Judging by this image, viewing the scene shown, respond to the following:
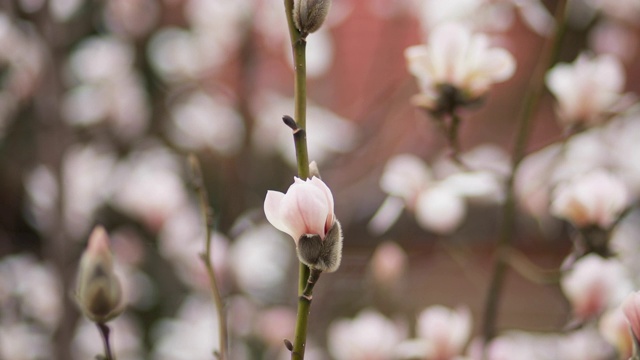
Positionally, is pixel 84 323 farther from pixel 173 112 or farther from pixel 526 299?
pixel 526 299

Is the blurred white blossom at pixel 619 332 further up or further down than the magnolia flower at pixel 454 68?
further down

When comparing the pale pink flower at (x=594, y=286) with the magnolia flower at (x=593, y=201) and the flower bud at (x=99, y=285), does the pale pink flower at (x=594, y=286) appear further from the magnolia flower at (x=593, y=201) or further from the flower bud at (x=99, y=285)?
the flower bud at (x=99, y=285)

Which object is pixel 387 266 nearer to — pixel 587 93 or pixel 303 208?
pixel 587 93

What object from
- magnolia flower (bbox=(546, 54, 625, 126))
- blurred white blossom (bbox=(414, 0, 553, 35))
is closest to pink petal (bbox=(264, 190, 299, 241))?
magnolia flower (bbox=(546, 54, 625, 126))

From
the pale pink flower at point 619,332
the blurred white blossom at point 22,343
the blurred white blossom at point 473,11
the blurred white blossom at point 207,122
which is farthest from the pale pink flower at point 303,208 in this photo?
the blurred white blossom at point 207,122

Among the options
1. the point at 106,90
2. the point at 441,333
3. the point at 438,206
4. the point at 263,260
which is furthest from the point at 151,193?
the point at 441,333

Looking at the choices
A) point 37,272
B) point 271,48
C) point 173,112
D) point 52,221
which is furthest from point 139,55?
point 52,221
